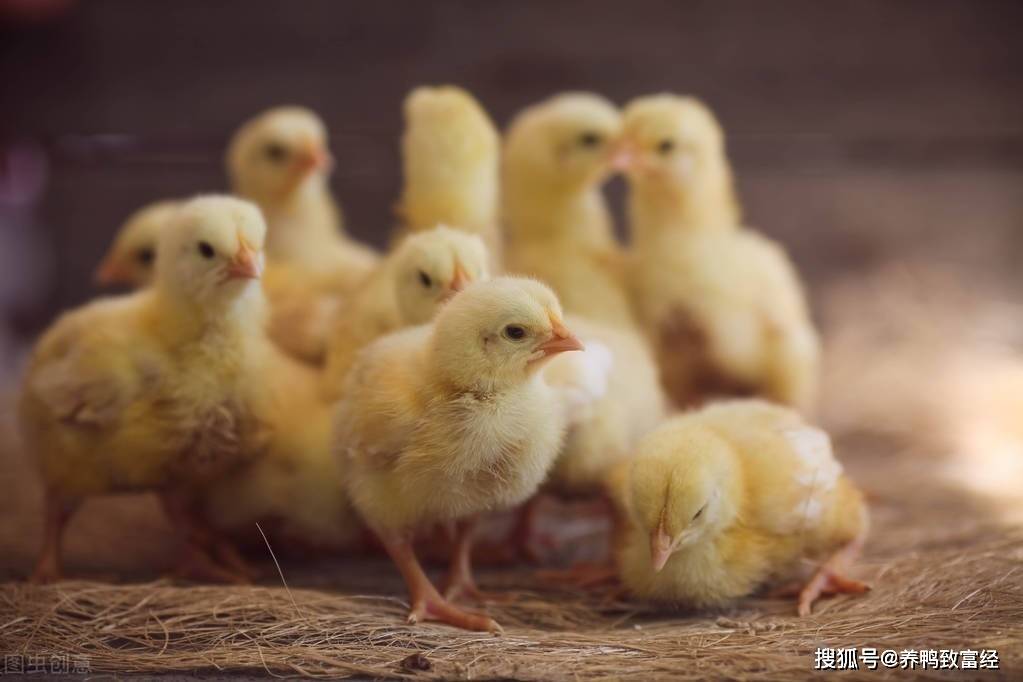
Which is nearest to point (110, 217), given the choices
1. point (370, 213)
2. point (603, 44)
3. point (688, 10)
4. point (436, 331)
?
point (370, 213)

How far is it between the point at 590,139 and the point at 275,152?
36.5 inches

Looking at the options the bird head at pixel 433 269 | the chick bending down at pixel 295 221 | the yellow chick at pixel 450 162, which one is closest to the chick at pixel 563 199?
the yellow chick at pixel 450 162

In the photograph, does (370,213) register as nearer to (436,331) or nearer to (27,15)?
(27,15)

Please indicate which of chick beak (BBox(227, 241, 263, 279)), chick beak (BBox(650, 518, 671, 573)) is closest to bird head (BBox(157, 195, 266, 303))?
chick beak (BBox(227, 241, 263, 279))

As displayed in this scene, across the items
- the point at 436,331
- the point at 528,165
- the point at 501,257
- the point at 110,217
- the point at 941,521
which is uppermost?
the point at 110,217

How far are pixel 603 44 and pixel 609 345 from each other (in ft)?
7.70

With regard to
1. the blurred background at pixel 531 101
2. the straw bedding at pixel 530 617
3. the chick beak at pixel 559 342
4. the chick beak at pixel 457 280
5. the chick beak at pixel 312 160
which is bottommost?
the straw bedding at pixel 530 617

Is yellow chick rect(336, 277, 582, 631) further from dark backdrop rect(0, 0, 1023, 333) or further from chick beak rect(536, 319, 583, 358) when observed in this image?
dark backdrop rect(0, 0, 1023, 333)

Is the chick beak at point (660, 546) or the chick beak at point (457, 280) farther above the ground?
the chick beak at point (457, 280)

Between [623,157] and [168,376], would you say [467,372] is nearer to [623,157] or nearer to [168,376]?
[168,376]

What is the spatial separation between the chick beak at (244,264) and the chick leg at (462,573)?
716 mm

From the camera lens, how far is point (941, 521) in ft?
9.25

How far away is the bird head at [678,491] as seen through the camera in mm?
2088

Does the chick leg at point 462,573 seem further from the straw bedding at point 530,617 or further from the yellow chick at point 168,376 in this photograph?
the yellow chick at point 168,376
